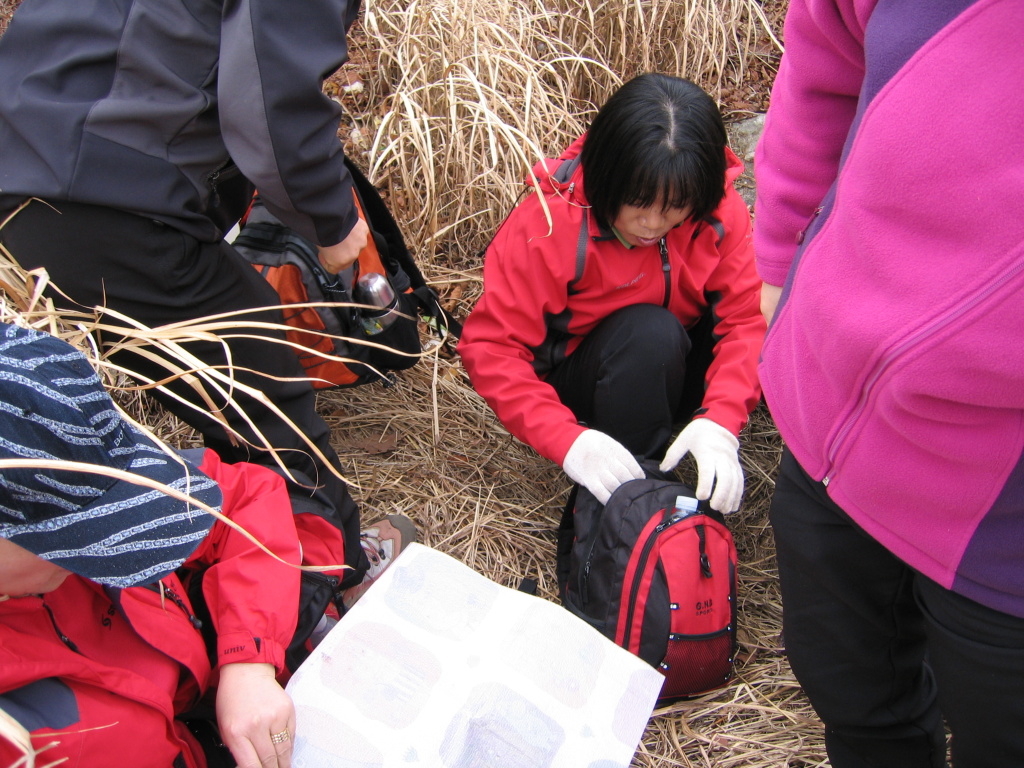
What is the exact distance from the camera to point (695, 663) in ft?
4.83

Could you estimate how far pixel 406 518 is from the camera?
73.5 inches

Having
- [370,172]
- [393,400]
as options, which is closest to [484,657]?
[393,400]

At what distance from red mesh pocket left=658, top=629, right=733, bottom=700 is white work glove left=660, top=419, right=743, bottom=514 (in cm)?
28

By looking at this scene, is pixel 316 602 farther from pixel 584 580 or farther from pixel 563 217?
pixel 563 217

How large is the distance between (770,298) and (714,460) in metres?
0.52

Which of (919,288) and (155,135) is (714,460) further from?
(155,135)

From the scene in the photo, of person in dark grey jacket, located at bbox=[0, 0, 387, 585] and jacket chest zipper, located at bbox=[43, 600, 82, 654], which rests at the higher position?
person in dark grey jacket, located at bbox=[0, 0, 387, 585]

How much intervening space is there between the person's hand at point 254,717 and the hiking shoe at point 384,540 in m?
0.50

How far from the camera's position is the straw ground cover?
1569 millimetres

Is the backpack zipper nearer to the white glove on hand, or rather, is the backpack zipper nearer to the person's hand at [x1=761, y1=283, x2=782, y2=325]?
the white glove on hand

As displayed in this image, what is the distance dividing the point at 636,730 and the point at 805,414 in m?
0.65

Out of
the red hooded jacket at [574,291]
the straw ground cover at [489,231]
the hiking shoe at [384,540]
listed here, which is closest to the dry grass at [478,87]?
the straw ground cover at [489,231]

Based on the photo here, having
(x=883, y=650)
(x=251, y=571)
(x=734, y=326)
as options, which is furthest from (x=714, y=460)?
(x=251, y=571)

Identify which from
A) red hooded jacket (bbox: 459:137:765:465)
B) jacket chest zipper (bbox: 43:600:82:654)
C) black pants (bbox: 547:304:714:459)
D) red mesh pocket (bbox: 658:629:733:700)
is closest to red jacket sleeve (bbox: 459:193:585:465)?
red hooded jacket (bbox: 459:137:765:465)
